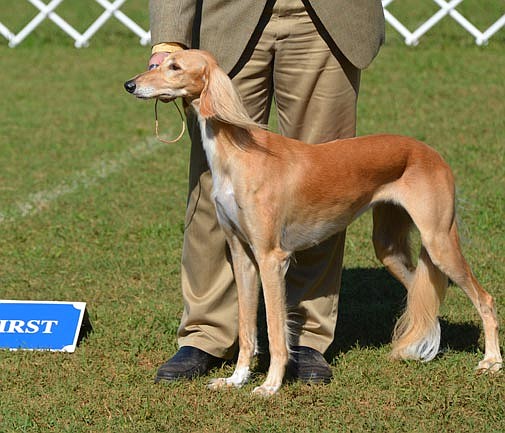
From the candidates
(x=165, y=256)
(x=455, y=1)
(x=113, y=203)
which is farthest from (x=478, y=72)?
(x=165, y=256)

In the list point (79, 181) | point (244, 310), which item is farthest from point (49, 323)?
point (79, 181)

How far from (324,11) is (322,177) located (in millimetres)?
736

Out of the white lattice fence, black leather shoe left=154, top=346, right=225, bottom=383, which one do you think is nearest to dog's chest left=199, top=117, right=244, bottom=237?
black leather shoe left=154, top=346, right=225, bottom=383

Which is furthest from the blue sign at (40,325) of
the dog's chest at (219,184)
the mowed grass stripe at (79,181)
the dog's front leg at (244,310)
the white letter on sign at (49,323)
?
the mowed grass stripe at (79,181)

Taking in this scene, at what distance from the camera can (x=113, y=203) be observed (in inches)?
318

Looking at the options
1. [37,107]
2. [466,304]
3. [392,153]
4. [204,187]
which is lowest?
[37,107]

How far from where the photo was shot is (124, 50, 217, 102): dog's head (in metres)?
4.17

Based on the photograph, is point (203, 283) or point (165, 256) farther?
point (165, 256)

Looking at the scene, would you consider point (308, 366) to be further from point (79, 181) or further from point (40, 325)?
point (79, 181)

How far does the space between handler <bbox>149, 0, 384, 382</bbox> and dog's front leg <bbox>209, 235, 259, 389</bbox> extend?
0.05m

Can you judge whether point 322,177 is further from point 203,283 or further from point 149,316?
point 149,316

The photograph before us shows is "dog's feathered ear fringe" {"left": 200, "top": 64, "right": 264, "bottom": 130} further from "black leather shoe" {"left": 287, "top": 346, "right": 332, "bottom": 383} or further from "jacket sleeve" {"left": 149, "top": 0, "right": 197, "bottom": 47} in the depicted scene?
"black leather shoe" {"left": 287, "top": 346, "right": 332, "bottom": 383}

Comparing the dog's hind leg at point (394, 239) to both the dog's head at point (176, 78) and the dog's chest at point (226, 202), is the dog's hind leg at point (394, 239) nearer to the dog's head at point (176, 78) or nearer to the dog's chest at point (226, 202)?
the dog's chest at point (226, 202)

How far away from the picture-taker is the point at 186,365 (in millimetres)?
4816
